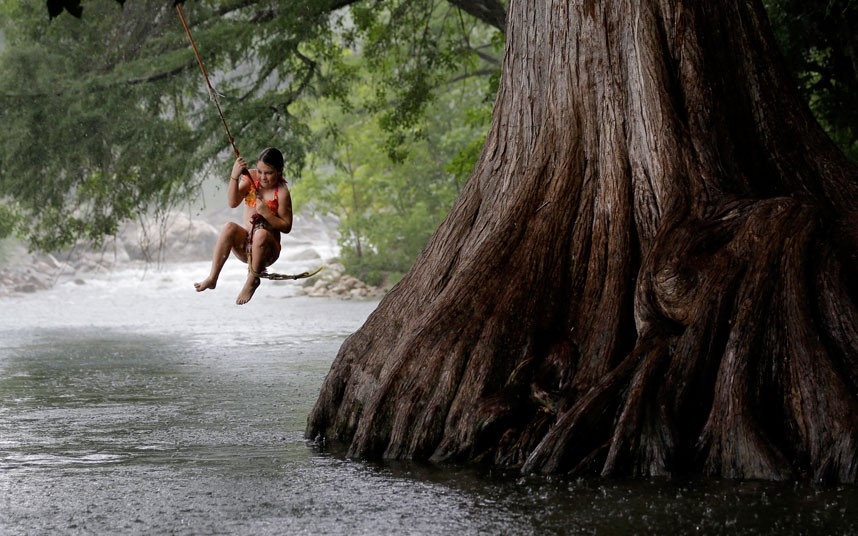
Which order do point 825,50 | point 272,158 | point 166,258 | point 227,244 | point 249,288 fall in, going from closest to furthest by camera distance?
point 272,158
point 227,244
point 249,288
point 825,50
point 166,258

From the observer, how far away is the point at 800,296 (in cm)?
742

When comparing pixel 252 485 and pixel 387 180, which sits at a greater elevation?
pixel 387 180

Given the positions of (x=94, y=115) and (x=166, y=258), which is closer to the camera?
(x=94, y=115)

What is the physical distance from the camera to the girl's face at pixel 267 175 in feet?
31.1

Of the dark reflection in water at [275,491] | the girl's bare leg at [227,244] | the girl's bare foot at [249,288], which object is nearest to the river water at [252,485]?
the dark reflection in water at [275,491]

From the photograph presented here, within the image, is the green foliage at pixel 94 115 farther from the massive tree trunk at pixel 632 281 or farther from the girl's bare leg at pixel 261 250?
the massive tree trunk at pixel 632 281

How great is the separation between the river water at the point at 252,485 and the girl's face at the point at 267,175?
1919 mm

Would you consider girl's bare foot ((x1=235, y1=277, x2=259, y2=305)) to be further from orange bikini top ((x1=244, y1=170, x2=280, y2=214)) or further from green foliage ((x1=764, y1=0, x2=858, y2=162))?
green foliage ((x1=764, y1=0, x2=858, y2=162))

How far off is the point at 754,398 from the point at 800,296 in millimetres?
692

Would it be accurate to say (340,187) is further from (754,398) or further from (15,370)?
(754,398)

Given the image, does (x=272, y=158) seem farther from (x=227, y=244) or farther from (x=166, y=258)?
(x=166, y=258)

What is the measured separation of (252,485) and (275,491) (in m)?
0.27

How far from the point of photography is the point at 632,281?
836 cm

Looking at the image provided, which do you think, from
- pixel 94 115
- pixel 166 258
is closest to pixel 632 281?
pixel 94 115
